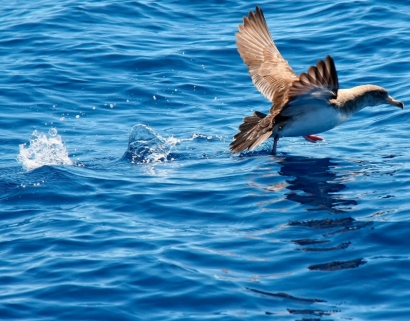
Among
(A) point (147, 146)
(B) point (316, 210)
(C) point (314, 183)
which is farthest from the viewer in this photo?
(A) point (147, 146)

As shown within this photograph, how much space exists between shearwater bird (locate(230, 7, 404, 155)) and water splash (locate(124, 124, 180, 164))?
3.90ft

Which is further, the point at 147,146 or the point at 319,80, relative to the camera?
the point at 147,146

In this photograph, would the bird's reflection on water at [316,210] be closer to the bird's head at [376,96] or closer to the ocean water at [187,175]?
the ocean water at [187,175]

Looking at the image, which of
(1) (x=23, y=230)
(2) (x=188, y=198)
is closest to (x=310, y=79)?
(2) (x=188, y=198)

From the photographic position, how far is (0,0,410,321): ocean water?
6.47 metres

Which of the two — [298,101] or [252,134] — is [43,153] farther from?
[298,101]

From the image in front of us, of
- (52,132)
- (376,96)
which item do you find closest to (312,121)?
(376,96)

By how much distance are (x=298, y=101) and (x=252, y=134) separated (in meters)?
0.73

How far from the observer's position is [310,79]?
351 inches

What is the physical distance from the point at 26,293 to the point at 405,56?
384 inches

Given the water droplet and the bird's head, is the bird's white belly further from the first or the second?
the water droplet

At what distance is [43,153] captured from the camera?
10.2 m

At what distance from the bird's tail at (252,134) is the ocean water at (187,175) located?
1.14ft

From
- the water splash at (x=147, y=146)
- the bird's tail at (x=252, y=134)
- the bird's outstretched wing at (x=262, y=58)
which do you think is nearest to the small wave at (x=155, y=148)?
the water splash at (x=147, y=146)
